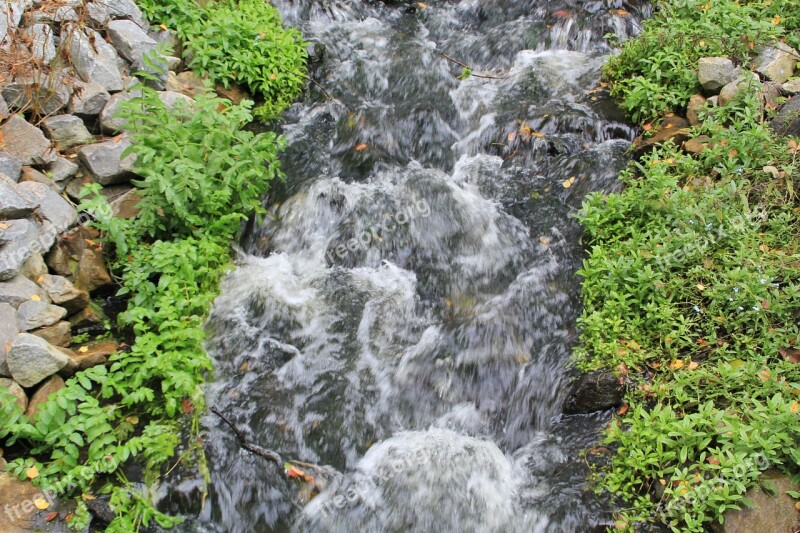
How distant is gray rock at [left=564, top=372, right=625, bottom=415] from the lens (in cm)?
417

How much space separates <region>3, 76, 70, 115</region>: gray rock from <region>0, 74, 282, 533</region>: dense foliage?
0.71m

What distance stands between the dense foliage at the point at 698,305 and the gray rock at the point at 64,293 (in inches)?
150

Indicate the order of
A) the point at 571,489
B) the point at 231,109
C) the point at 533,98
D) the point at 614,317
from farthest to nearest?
the point at 533,98
the point at 231,109
the point at 614,317
the point at 571,489

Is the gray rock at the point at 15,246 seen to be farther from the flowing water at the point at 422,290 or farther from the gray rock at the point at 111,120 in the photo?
the flowing water at the point at 422,290

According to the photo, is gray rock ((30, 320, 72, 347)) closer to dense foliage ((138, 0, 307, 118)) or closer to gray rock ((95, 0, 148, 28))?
dense foliage ((138, 0, 307, 118))

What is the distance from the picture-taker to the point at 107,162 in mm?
5164

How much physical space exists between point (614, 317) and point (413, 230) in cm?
197

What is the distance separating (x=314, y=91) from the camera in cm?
698

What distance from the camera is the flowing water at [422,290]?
3.96 m

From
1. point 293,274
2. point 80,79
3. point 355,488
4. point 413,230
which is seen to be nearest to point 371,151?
point 413,230

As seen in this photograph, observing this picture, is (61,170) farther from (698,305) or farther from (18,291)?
(698,305)

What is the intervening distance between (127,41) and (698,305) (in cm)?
570

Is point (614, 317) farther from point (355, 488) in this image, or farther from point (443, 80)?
point (443, 80)

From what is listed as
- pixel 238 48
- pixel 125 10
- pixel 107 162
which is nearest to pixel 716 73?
pixel 238 48
